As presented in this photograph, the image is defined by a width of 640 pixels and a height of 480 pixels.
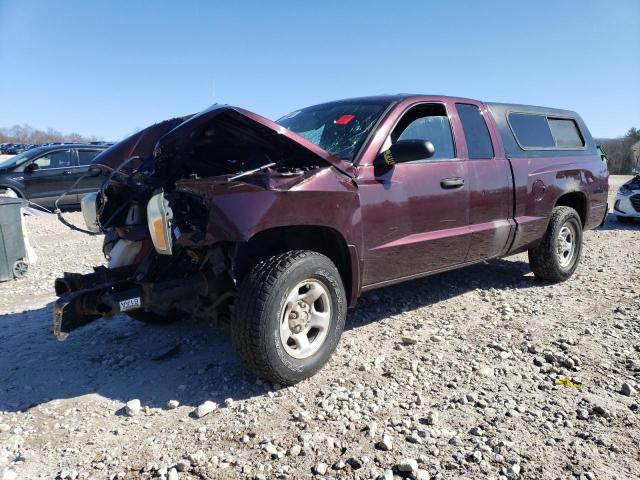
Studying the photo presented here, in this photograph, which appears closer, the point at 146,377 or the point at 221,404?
the point at 221,404

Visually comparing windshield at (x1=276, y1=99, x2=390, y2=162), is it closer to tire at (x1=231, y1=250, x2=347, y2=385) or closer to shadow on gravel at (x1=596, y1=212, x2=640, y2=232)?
tire at (x1=231, y1=250, x2=347, y2=385)

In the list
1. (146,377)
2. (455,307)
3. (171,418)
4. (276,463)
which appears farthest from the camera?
(455,307)

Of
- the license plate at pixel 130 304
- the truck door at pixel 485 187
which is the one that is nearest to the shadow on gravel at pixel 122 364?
the license plate at pixel 130 304

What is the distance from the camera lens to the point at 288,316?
309 cm

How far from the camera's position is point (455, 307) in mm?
4691

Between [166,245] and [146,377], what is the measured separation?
3.40 ft

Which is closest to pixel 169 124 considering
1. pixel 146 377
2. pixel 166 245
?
pixel 166 245

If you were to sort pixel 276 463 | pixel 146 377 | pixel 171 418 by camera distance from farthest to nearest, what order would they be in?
pixel 146 377 < pixel 171 418 < pixel 276 463

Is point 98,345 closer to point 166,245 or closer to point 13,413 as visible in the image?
point 13,413

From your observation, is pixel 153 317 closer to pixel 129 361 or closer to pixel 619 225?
pixel 129 361

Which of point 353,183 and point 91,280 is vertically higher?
point 353,183

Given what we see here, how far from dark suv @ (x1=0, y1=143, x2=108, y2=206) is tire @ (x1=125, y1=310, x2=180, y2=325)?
7997 mm

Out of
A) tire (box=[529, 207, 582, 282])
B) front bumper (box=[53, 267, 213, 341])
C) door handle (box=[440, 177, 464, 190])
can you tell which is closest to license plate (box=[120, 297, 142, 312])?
front bumper (box=[53, 267, 213, 341])

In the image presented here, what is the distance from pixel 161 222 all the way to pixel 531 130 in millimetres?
4163
